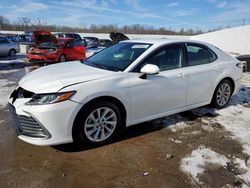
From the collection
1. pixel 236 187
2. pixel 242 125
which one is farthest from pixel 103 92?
pixel 242 125

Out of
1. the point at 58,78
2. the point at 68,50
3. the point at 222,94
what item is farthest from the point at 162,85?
the point at 68,50

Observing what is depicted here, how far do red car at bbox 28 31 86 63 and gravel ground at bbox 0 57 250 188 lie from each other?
28.2 feet

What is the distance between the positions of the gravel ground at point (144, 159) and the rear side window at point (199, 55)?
1.22 metres

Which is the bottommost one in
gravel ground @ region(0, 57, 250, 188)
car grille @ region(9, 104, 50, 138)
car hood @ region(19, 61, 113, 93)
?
gravel ground @ region(0, 57, 250, 188)

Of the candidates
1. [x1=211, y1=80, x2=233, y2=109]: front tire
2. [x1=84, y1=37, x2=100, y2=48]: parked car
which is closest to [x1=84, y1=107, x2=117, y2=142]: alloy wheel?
[x1=211, y1=80, x2=233, y2=109]: front tire

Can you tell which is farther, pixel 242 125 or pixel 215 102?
pixel 215 102

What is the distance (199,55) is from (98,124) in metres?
2.53

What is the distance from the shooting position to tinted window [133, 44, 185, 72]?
4.21m

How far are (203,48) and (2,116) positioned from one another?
4.25 m

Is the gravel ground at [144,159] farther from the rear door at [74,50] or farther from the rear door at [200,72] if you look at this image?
the rear door at [74,50]

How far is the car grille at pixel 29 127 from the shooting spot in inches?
130

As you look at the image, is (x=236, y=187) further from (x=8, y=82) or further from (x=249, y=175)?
(x=8, y=82)

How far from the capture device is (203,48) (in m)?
5.12

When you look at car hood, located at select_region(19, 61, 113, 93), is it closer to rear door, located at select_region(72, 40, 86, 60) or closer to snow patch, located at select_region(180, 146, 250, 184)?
snow patch, located at select_region(180, 146, 250, 184)
